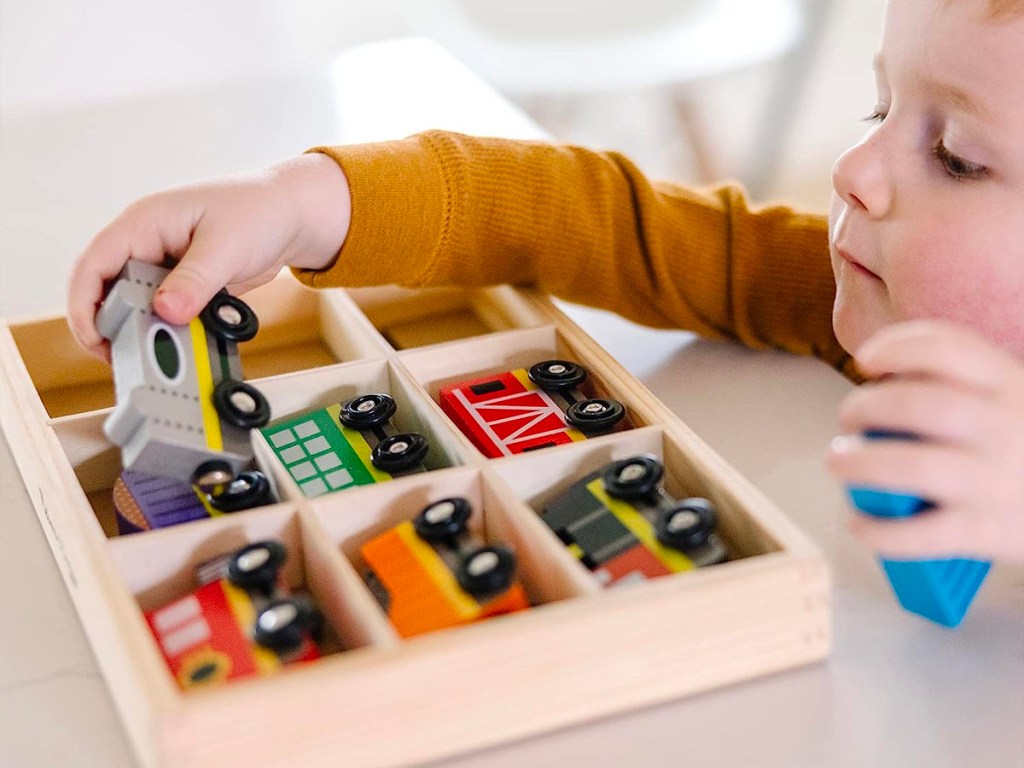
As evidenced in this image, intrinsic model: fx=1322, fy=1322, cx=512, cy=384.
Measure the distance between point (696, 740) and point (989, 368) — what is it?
201mm

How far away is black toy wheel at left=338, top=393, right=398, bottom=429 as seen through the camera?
2.39 ft

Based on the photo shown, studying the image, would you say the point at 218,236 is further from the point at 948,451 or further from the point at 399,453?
the point at 948,451

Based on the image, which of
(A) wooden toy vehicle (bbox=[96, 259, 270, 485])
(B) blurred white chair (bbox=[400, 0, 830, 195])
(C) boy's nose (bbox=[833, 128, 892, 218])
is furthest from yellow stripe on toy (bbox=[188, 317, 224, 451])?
(B) blurred white chair (bbox=[400, 0, 830, 195])

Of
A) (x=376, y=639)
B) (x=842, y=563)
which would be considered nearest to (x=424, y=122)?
(x=842, y=563)

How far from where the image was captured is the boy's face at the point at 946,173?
0.70 meters

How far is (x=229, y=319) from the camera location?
695 millimetres

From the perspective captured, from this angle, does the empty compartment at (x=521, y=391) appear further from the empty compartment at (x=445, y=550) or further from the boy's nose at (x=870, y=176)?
the boy's nose at (x=870, y=176)

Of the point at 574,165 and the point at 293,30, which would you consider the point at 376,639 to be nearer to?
the point at 574,165

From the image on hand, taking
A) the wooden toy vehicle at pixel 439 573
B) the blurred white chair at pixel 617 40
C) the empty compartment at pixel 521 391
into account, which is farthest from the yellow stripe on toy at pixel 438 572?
the blurred white chair at pixel 617 40

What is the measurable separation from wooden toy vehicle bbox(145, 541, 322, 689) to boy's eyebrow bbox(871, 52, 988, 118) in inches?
Result: 16.9

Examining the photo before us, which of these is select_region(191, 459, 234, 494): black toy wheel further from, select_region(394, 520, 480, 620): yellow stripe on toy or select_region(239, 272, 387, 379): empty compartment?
select_region(239, 272, 387, 379): empty compartment

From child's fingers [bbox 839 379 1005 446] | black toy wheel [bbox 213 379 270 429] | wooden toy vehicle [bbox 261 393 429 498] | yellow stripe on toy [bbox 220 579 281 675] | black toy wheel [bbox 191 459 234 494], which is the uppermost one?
child's fingers [bbox 839 379 1005 446]

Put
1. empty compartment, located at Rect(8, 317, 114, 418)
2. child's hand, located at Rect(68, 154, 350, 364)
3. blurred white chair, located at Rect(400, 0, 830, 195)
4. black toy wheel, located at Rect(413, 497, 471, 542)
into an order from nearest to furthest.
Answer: black toy wheel, located at Rect(413, 497, 471, 542)
child's hand, located at Rect(68, 154, 350, 364)
empty compartment, located at Rect(8, 317, 114, 418)
blurred white chair, located at Rect(400, 0, 830, 195)

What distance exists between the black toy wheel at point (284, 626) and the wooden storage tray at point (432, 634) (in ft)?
0.07
